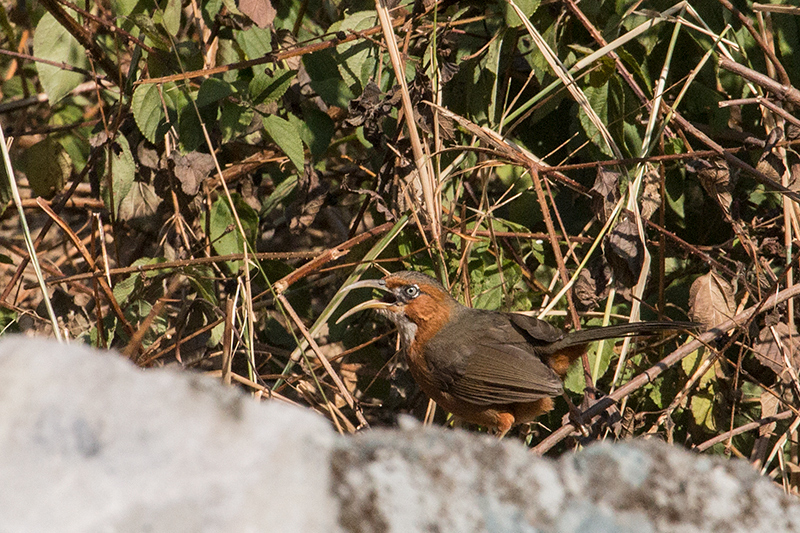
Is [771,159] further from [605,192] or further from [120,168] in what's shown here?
[120,168]

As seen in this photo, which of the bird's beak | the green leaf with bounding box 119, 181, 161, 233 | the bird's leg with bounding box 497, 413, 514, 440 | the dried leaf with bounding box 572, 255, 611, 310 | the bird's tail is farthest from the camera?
the green leaf with bounding box 119, 181, 161, 233

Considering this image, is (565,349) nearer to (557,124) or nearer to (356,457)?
(557,124)

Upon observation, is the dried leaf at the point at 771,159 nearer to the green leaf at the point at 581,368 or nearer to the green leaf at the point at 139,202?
the green leaf at the point at 581,368

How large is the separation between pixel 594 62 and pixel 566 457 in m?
2.48

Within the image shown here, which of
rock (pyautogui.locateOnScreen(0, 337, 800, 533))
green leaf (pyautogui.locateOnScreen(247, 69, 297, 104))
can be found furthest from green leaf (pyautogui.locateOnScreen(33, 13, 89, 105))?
rock (pyautogui.locateOnScreen(0, 337, 800, 533))

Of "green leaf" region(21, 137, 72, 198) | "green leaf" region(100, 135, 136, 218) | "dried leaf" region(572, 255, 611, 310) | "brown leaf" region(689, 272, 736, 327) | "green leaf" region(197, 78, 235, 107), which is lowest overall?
"brown leaf" region(689, 272, 736, 327)

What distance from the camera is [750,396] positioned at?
11.7 feet

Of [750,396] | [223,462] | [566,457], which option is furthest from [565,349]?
[223,462]

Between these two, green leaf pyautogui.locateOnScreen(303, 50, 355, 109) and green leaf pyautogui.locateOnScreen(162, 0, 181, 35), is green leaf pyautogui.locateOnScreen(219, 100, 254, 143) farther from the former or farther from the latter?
green leaf pyautogui.locateOnScreen(162, 0, 181, 35)

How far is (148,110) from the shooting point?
3330 millimetres

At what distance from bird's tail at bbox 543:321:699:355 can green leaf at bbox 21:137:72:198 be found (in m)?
2.69

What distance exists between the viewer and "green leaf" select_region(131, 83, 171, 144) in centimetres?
329

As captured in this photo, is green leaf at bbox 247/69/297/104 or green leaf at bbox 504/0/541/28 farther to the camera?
green leaf at bbox 247/69/297/104

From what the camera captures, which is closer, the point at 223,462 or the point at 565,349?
the point at 223,462
